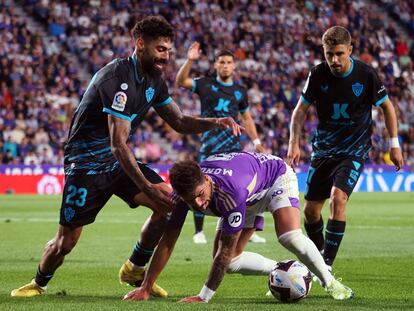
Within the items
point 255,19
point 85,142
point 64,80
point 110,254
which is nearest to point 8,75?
point 64,80

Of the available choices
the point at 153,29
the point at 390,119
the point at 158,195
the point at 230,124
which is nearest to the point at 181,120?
the point at 230,124

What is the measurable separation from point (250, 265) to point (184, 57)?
2585 centimetres

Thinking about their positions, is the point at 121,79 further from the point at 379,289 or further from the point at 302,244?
the point at 379,289

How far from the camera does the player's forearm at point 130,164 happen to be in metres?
7.77

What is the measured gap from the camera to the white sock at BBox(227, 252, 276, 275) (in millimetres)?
8516

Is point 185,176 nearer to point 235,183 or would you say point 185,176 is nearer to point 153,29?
point 235,183

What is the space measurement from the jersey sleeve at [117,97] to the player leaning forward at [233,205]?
2.54 ft

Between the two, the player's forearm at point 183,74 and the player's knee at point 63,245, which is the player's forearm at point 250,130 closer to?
the player's forearm at point 183,74

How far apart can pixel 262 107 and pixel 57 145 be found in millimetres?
7493

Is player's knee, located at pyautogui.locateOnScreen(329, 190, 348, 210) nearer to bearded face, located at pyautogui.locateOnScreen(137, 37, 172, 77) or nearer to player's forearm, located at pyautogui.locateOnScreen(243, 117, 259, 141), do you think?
bearded face, located at pyautogui.locateOnScreen(137, 37, 172, 77)

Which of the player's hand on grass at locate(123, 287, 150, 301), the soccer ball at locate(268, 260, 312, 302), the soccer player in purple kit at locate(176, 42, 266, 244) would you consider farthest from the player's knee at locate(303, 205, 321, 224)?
the soccer player in purple kit at locate(176, 42, 266, 244)

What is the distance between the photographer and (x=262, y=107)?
108ft

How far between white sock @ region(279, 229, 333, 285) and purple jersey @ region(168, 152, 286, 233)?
42cm

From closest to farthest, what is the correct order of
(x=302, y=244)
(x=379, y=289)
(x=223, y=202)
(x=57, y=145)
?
1. (x=223, y=202)
2. (x=302, y=244)
3. (x=379, y=289)
4. (x=57, y=145)
